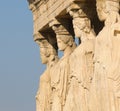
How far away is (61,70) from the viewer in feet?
58.6

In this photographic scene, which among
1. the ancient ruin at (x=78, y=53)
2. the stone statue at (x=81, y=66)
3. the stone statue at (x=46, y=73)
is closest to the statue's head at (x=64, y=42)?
the ancient ruin at (x=78, y=53)

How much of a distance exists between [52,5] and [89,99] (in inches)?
149

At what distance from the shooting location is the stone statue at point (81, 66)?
16328 millimetres

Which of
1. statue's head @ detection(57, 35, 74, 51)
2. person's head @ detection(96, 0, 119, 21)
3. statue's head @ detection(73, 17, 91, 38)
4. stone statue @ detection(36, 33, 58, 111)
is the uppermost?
person's head @ detection(96, 0, 119, 21)

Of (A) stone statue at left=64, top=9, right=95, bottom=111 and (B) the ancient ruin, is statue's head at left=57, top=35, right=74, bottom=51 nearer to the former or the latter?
(B) the ancient ruin

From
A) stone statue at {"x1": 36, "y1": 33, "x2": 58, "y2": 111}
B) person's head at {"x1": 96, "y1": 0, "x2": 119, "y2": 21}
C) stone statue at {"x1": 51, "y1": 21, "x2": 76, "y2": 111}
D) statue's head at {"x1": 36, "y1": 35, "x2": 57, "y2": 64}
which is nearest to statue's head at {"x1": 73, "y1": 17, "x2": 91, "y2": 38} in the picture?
stone statue at {"x1": 51, "y1": 21, "x2": 76, "y2": 111}

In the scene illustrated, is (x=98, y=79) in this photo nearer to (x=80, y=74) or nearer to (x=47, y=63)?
(x=80, y=74)

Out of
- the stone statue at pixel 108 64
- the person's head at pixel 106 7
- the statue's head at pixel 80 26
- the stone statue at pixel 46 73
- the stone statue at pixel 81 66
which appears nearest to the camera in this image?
the stone statue at pixel 108 64

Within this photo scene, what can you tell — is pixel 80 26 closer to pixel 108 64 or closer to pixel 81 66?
pixel 81 66

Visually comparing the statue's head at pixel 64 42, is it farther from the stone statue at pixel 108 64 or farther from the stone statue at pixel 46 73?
the stone statue at pixel 108 64

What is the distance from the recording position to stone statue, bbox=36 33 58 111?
1938 cm

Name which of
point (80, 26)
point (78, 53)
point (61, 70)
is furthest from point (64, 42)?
point (78, 53)

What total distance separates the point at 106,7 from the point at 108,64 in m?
1.30

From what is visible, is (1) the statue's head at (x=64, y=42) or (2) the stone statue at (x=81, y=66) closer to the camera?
(2) the stone statue at (x=81, y=66)
